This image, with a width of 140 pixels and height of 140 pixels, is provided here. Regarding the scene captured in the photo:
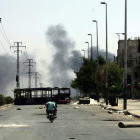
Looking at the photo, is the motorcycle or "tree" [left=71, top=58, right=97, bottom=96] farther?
"tree" [left=71, top=58, right=97, bottom=96]

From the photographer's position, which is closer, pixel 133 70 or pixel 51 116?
pixel 51 116

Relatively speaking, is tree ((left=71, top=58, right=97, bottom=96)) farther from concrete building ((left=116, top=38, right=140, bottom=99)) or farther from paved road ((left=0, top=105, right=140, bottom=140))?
paved road ((left=0, top=105, right=140, bottom=140))

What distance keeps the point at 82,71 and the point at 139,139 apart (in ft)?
278

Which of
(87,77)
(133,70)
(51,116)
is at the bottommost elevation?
(51,116)

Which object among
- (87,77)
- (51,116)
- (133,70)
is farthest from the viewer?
(133,70)

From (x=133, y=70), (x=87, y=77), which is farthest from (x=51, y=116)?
(x=133, y=70)

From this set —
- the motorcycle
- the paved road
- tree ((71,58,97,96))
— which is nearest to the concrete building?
tree ((71,58,97,96))

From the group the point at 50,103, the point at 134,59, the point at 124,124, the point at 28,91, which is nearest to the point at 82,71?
the point at 134,59

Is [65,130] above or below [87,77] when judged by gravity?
below

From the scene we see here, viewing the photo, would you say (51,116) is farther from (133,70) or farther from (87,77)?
(133,70)

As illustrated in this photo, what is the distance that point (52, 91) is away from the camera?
69.0m

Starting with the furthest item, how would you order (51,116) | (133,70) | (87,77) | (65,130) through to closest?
(133,70), (87,77), (51,116), (65,130)

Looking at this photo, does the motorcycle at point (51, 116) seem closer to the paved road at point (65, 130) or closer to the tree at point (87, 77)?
the paved road at point (65, 130)

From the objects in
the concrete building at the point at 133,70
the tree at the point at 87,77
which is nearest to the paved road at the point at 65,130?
the tree at the point at 87,77
